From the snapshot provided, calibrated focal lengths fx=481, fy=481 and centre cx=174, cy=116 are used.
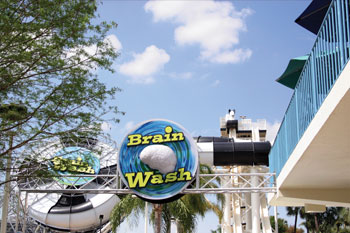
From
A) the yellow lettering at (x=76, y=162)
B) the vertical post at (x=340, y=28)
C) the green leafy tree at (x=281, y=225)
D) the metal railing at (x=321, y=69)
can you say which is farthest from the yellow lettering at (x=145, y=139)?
the green leafy tree at (x=281, y=225)

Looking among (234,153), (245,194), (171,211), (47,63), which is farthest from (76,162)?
(245,194)

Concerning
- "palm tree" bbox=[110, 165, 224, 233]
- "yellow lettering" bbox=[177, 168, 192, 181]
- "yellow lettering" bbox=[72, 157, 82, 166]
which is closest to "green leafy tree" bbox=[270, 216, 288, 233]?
"palm tree" bbox=[110, 165, 224, 233]

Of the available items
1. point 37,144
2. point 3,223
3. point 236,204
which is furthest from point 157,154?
point 236,204

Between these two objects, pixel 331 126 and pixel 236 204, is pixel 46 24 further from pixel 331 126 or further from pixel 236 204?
pixel 236 204

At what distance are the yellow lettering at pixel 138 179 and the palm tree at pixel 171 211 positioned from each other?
5.46 meters

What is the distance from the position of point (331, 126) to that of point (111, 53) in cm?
647

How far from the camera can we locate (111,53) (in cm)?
1255

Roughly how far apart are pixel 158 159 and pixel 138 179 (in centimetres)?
127

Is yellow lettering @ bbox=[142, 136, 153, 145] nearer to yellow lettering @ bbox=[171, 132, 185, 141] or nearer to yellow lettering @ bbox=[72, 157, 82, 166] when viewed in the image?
yellow lettering @ bbox=[171, 132, 185, 141]

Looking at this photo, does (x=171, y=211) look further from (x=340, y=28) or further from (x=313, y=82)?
(x=340, y=28)

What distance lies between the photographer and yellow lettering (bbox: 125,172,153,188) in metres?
20.5

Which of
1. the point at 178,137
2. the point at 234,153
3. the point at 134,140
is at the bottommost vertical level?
the point at 234,153

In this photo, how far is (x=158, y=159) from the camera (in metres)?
20.3

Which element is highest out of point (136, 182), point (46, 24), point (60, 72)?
→ point (46, 24)
